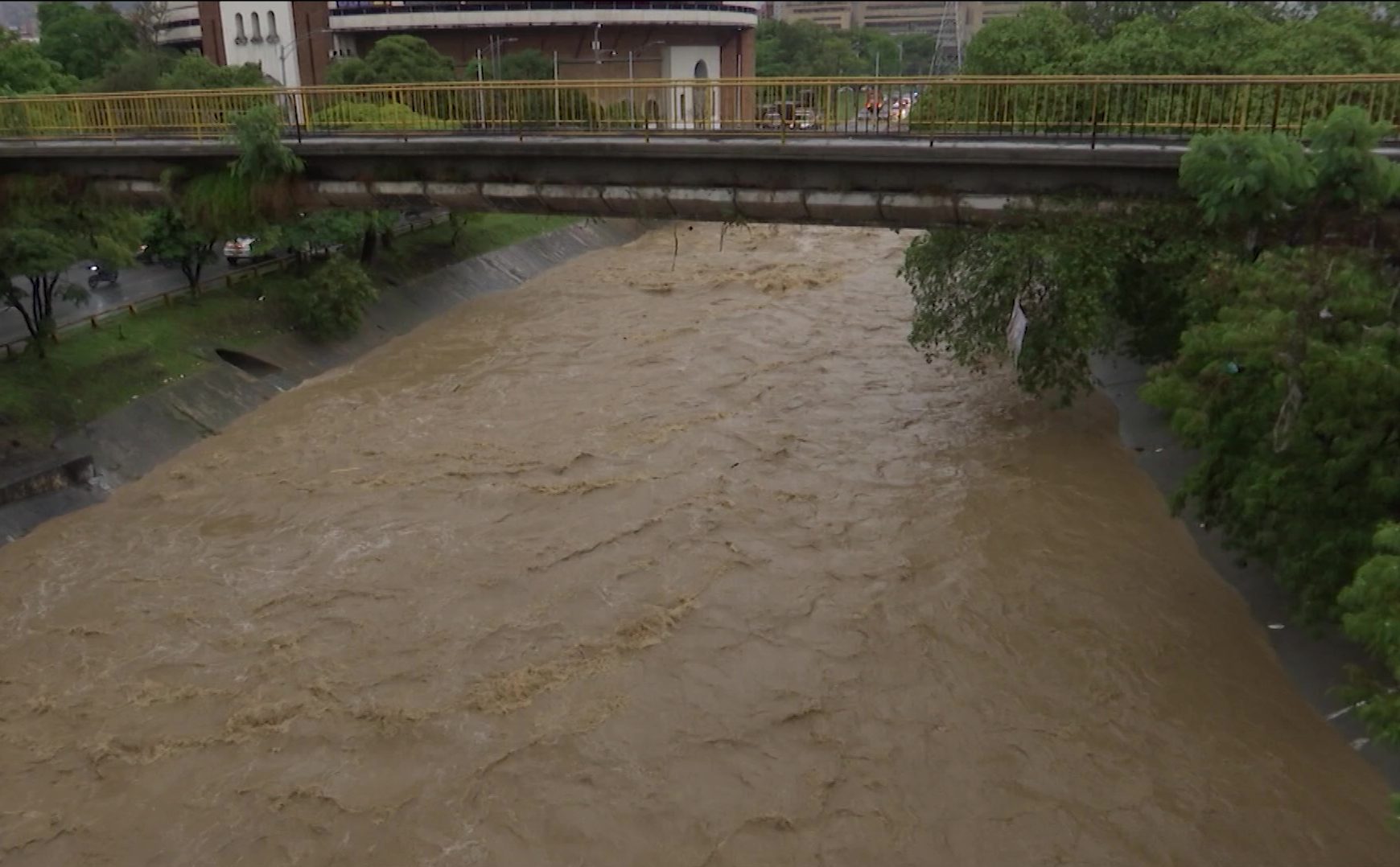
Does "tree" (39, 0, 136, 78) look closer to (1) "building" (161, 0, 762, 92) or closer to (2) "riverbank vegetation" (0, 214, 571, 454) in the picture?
(1) "building" (161, 0, 762, 92)

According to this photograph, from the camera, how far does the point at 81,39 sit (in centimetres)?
5828

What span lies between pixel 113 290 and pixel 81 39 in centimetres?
3559

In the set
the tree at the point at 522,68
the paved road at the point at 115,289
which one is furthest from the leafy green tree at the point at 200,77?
the tree at the point at 522,68

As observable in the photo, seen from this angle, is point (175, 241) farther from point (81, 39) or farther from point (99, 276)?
point (81, 39)

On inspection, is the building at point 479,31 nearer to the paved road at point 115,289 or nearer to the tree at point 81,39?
the tree at point 81,39

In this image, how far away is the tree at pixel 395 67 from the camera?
45.8 m

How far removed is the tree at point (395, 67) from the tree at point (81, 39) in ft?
50.7

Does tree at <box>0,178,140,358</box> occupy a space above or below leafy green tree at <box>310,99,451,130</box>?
below

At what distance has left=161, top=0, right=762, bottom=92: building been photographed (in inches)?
2477

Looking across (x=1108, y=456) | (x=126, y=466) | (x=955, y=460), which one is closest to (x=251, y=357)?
(x=126, y=466)

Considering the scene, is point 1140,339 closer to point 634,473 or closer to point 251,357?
point 634,473

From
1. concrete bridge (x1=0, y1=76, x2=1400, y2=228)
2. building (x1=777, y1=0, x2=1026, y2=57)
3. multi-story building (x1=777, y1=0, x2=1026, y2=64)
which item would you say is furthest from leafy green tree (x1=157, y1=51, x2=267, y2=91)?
building (x1=777, y1=0, x2=1026, y2=57)

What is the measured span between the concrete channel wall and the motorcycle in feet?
17.9

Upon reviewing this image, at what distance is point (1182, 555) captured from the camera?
60.2 feet
